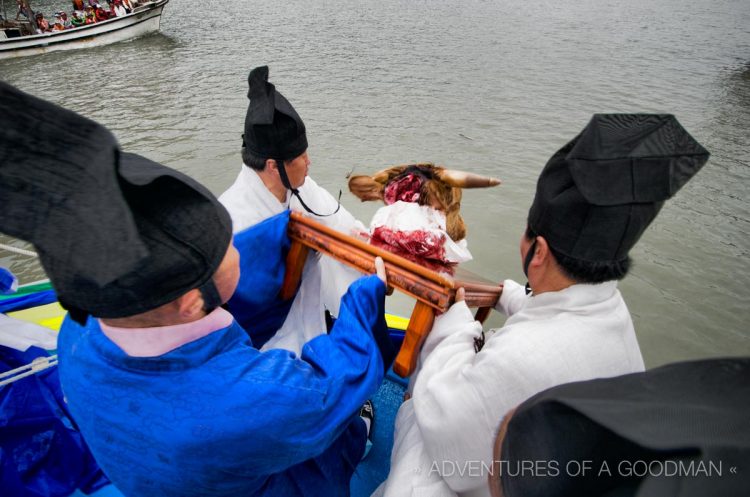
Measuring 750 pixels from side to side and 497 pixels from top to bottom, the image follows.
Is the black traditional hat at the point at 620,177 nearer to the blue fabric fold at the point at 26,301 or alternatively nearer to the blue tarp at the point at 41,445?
the blue tarp at the point at 41,445

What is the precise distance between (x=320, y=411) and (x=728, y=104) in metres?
14.5

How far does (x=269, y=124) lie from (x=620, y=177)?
1.65m

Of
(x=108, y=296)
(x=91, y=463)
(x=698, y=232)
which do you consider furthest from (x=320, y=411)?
(x=698, y=232)

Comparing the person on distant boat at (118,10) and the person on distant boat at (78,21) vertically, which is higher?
the person on distant boat at (118,10)

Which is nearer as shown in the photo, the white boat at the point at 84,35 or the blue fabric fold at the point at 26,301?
the blue fabric fold at the point at 26,301

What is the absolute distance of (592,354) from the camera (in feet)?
4.04

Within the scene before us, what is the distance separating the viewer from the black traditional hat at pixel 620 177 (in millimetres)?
1148

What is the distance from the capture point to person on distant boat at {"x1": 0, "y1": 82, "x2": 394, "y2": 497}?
71 centimetres

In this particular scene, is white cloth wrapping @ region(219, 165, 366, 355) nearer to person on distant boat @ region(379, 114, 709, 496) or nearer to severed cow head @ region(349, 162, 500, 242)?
severed cow head @ region(349, 162, 500, 242)

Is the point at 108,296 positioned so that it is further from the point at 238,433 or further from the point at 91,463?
the point at 91,463

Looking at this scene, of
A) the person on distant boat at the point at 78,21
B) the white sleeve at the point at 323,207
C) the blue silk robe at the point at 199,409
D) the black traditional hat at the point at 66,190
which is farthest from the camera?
the person on distant boat at the point at 78,21

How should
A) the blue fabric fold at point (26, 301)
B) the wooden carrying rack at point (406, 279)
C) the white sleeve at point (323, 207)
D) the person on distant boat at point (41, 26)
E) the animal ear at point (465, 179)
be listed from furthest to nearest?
1. the person on distant boat at point (41, 26)
2. the blue fabric fold at point (26, 301)
3. the white sleeve at point (323, 207)
4. the animal ear at point (465, 179)
5. the wooden carrying rack at point (406, 279)

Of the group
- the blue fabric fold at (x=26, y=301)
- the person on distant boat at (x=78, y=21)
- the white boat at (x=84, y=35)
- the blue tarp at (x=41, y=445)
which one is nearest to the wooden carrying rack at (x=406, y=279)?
the blue tarp at (x=41, y=445)

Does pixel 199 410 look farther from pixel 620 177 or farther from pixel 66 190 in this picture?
pixel 620 177
